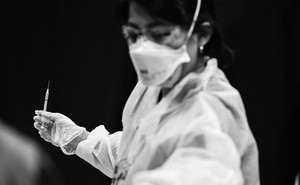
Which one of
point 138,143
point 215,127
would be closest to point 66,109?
point 138,143

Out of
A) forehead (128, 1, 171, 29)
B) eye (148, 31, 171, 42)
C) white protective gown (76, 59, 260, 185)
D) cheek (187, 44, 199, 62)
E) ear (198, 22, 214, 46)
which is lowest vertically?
white protective gown (76, 59, 260, 185)

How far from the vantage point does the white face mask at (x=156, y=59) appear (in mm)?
1335

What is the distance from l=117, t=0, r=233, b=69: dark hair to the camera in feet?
4.34

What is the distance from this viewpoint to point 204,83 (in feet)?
4.54

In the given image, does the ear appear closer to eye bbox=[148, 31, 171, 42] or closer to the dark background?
eye bbox=[148, 31, 171, 42]

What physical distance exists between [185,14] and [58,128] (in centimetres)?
63

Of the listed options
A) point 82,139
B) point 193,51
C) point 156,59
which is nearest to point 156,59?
point 156,59

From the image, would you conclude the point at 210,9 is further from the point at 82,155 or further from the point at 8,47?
the point at 8,47

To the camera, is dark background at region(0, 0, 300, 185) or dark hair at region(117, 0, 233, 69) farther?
dark background at region(0, 0, 300, 185)

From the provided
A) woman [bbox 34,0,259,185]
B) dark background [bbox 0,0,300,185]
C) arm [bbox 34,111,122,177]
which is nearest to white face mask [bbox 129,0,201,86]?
woman [bbox 34,0,259,185]

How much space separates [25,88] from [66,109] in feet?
0.52

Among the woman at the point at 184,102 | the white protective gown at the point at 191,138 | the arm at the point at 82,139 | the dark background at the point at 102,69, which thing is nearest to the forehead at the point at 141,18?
the woman at the point at 184,102

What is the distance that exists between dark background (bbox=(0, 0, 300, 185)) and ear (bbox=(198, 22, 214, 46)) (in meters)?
0.97

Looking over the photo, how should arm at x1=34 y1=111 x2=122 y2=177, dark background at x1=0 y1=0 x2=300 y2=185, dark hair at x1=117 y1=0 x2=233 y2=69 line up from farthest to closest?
1. dark background at x1=0 y1=0 x2=300 y2=185
2. arm at x1=34 y1=111 x2=122 y2=177
3. dark hair at x1=117 y1=0 x2=233 y2=69
